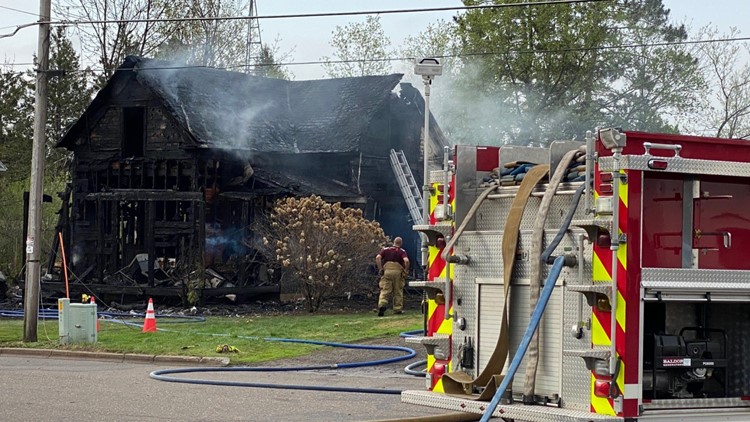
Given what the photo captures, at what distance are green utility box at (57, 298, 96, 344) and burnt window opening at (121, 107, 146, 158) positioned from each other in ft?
45.3

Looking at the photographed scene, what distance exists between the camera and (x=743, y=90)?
46.1 m

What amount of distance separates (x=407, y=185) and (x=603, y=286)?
26.3m

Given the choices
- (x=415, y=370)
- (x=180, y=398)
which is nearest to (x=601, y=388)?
(x=180, y=398)

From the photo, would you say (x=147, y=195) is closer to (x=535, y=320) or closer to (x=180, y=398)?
(x=180, y=398)

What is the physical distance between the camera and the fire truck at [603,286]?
8320mm

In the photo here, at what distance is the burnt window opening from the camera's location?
33938 millimetres

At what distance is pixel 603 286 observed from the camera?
27.1ft

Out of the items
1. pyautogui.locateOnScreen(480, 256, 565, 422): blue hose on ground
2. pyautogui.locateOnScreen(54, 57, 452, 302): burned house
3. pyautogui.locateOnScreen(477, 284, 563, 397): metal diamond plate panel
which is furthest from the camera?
pyautogui.locateOnScreen(54, 57, 452, 302): burned house

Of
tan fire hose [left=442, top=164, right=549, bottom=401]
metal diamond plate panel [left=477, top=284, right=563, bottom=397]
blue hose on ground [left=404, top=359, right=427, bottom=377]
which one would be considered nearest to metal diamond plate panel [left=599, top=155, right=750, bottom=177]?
tan fire hose [left=442, top=164, right=549, bottom=401]

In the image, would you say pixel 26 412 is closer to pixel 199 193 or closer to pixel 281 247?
pixel 281 247

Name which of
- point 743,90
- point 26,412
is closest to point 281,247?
point 26,412

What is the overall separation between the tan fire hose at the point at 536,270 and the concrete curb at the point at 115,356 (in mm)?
9083

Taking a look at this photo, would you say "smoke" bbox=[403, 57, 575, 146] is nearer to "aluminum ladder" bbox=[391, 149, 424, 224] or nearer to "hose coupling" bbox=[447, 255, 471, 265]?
"aluminum ladder" bbox=[391, 149, 424, 224]

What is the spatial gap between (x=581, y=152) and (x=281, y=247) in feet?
61.6
